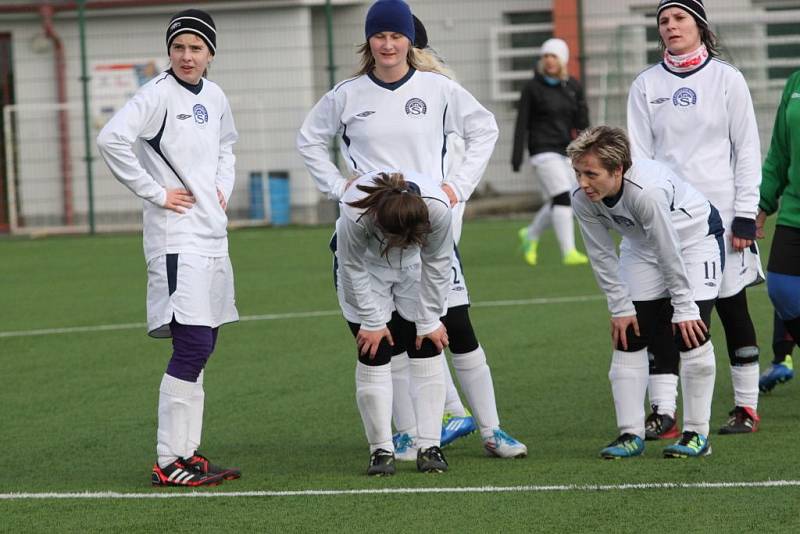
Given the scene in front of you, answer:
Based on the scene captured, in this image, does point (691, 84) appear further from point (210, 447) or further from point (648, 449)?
point (210, 447)

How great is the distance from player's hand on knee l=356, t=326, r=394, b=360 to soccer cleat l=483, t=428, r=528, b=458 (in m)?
0.72

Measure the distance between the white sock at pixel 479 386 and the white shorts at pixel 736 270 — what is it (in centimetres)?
124

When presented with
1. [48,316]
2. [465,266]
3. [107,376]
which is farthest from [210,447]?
[465,266]

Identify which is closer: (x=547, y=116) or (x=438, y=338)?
(x=438, y=338)

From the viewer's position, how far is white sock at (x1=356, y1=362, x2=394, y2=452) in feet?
20.2

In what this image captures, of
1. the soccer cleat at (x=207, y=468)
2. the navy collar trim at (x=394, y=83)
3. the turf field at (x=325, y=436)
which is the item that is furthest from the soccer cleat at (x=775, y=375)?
the soccer cleat at (x=207, y=468)

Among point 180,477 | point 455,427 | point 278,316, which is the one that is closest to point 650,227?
point 455,427

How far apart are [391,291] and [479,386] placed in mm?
647

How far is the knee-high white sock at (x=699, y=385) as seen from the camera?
20.6 ft

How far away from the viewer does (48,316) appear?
12055 millimetres

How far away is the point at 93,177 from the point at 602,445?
53.4 ft

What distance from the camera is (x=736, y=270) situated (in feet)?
22.5

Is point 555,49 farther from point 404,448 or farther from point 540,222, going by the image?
point 404,448

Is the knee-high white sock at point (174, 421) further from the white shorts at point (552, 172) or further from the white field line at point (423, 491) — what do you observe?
the white shorts at point (552, 172)
